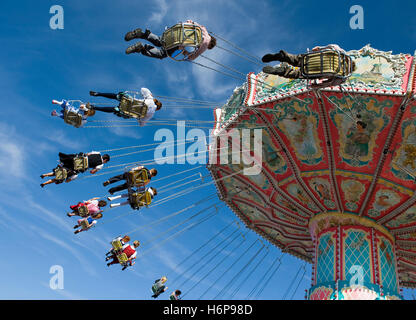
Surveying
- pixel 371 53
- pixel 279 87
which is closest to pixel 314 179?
pixel 279 87

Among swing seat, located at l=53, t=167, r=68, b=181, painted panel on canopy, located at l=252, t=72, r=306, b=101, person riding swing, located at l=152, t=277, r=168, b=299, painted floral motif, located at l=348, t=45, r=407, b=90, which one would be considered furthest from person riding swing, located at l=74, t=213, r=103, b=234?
painted floral motif, located at l=348, t=45, r=407, b=90

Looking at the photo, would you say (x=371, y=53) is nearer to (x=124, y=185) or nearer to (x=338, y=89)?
(x=338, y=89)

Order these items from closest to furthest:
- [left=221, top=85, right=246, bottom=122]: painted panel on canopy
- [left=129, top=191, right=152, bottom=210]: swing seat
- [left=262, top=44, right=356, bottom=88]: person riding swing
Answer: [left=262, top=44, right=356, bottom=88]: person riding swing < [left=129, top=191, right=152, bottom=210]: swing seat < [left=221, top=85, right=246, bottom=122]: painted panel on canopy

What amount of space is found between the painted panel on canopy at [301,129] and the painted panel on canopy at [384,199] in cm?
172

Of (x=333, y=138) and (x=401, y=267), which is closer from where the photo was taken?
(x=333, y=138)

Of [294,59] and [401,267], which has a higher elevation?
[294,59]

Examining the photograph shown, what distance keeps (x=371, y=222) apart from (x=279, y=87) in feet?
16.7

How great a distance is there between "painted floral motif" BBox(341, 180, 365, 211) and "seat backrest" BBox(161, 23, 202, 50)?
6193mm

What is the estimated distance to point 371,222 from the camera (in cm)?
1359

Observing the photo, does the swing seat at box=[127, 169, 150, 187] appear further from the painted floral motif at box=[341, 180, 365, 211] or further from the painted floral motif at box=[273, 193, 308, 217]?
the painted floral motif at box=[341, 180, 365, 211]

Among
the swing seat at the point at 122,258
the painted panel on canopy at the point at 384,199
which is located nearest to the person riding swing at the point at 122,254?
the swing seat at the point at 122,258

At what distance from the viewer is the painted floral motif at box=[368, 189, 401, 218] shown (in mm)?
12836
